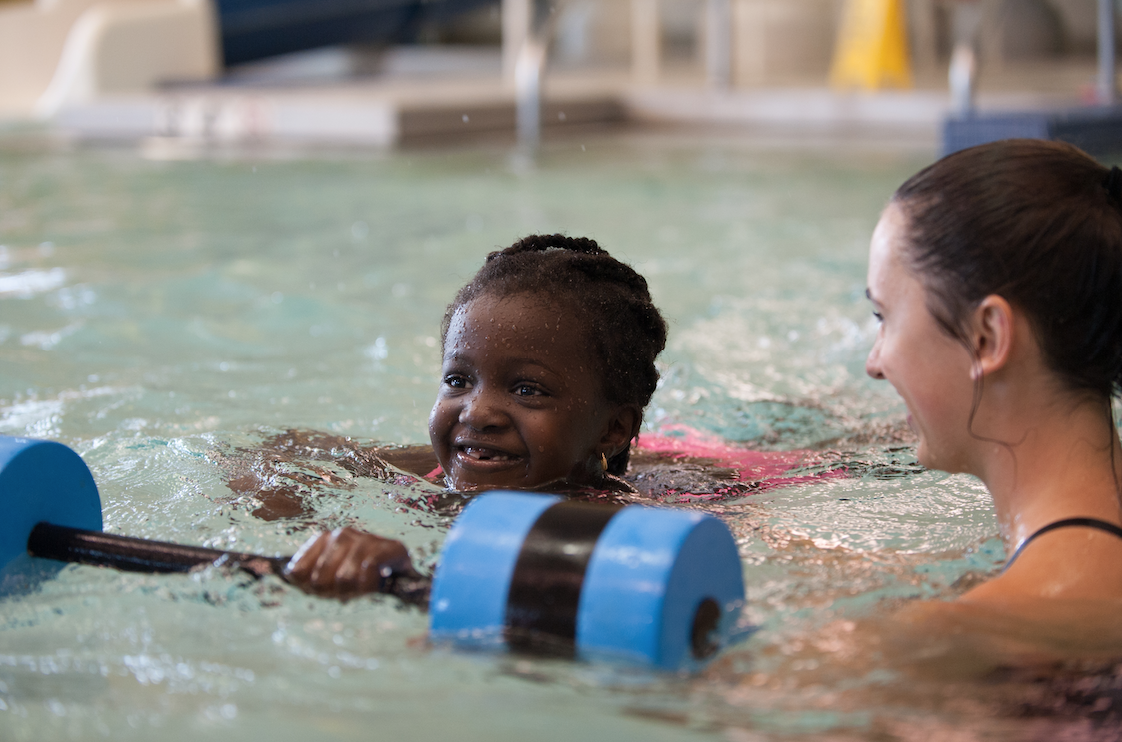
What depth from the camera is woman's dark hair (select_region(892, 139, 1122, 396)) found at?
1.70m

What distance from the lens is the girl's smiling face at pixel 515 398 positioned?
88.0 inches

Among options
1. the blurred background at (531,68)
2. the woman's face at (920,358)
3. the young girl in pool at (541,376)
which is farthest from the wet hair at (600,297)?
the blurred background at (531,68)

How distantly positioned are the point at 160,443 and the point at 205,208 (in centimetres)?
426

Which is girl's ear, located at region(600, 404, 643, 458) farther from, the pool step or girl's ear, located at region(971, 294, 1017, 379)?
the pool step

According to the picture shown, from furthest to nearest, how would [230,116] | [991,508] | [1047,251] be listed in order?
[230,116] < [991,508] < [1047,251]

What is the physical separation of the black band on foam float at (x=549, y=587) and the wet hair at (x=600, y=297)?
797 mm

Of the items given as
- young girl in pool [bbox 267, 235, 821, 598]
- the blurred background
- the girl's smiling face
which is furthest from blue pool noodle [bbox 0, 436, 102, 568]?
the blurred background

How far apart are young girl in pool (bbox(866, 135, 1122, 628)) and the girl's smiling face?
0.66 m

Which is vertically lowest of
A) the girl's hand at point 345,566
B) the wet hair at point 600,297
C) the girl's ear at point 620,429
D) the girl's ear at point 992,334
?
the girl's ear at point 620,429

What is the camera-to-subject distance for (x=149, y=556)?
184cm

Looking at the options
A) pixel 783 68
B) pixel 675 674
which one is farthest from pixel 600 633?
pixel 783 68

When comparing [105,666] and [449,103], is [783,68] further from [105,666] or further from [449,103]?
[105,666]

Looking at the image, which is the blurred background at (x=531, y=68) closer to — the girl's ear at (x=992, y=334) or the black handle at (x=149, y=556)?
the girl's ear at (x=992, y=334)

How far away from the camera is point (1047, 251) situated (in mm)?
1695
